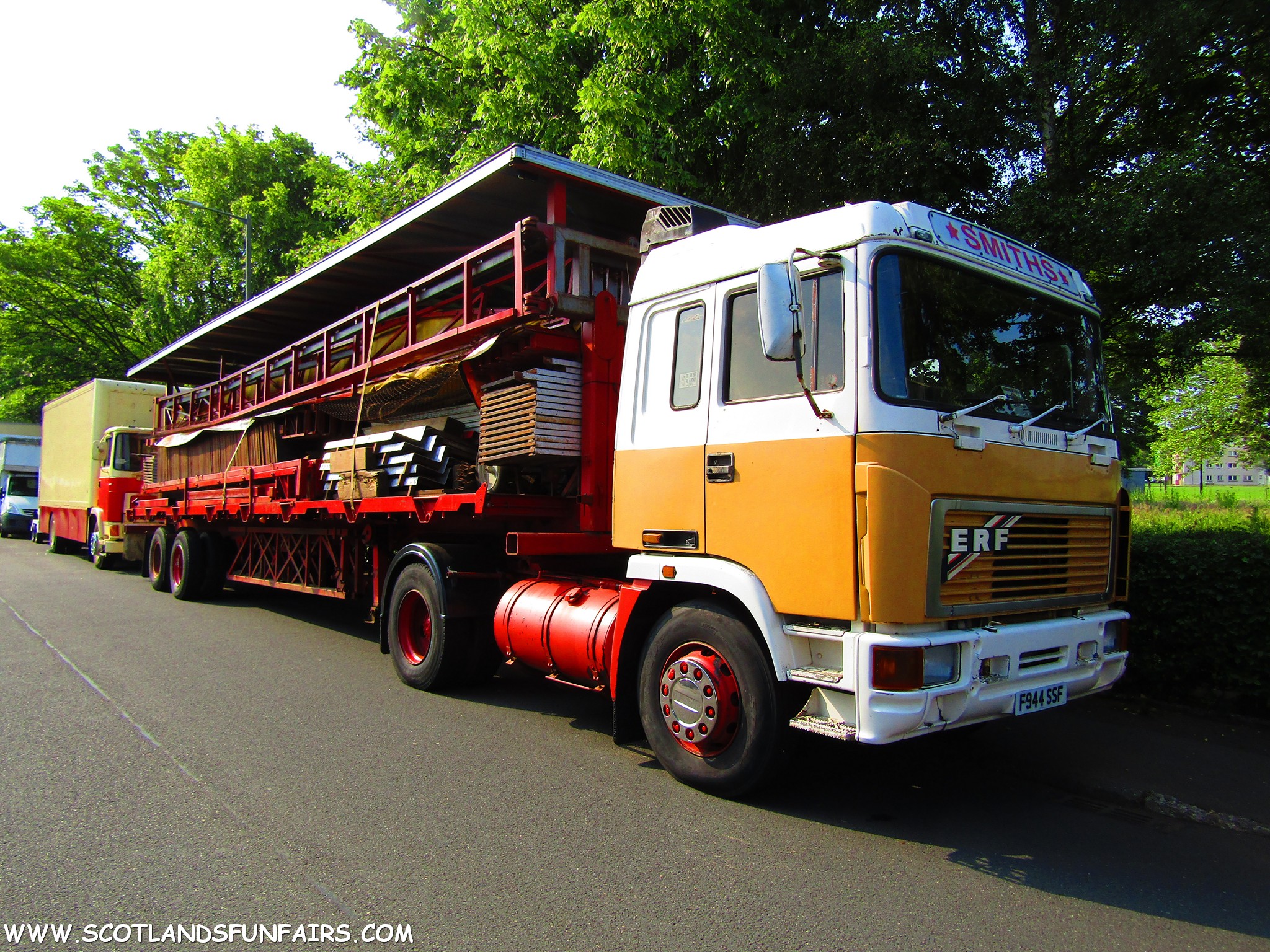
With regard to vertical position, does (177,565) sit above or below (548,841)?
above

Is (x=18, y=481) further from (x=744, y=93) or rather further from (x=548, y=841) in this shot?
(x=548, y=841)

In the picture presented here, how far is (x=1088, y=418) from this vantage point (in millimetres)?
4742

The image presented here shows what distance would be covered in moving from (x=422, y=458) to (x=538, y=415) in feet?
5.39

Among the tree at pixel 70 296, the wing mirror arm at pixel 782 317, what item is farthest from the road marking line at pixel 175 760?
the tree at pixel 70 296

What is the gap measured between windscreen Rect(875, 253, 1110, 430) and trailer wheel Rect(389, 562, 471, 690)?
390 cm

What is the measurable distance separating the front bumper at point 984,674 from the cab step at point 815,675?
0.13 metres

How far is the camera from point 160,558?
13.6 m

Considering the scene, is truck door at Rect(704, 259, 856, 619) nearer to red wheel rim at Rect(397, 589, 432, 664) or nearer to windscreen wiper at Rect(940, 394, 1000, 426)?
windscreen wiper at Rect(940, 394, 1000, 426)

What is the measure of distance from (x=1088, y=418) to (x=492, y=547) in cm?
421

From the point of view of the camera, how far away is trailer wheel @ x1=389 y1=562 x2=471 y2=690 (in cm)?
642

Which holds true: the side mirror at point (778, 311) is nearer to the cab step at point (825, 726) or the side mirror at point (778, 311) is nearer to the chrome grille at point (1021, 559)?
the chrome grille at point (1021, 559)

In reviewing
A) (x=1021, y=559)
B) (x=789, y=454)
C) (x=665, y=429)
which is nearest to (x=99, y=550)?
(x=665, y=429)

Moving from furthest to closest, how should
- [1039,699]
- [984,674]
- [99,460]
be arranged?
1. [99,460]
2. [1039,699]
3. [984,674]

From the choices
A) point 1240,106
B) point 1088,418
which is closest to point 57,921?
point 1088,418
